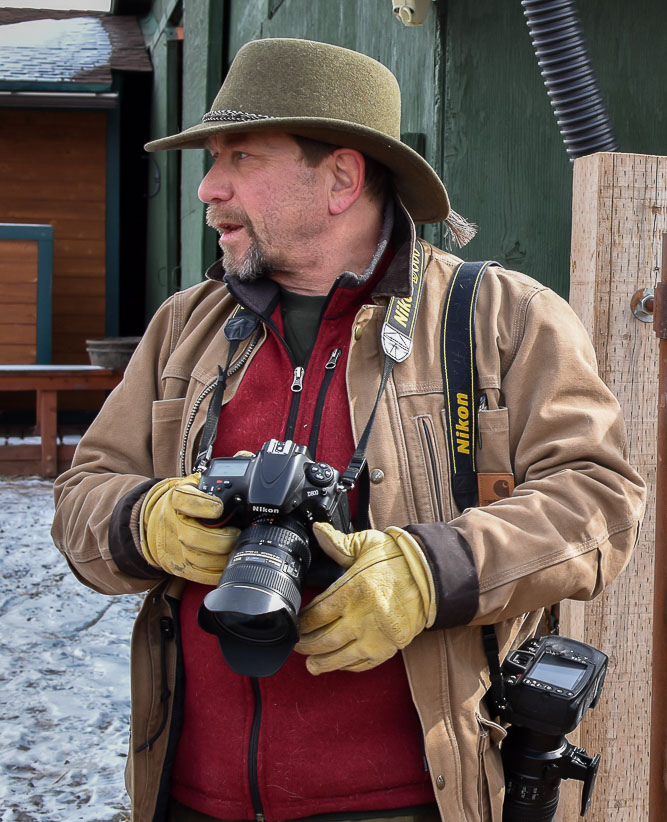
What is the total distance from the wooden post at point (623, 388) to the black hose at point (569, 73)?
1.05 feet

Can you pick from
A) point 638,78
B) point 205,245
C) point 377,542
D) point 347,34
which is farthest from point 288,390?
point 205,245

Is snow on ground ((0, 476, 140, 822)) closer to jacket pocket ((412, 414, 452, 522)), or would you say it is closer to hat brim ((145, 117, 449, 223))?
jacket pocket ((412, 414, 452, 522))

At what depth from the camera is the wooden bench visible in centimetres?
807

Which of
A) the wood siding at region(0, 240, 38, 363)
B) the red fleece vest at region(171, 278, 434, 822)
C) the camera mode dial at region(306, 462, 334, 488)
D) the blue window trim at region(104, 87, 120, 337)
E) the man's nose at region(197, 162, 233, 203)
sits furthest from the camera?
the blue window trim at region(104, 87, 120, 337)

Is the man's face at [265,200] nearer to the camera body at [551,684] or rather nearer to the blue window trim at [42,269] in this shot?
the camera body at [551,684]

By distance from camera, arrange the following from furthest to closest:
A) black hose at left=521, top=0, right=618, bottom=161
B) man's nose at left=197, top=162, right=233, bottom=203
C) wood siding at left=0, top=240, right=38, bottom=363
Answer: wood siding at left=0, top=240, right=38, bottom=363 → black hose at left=521, top=0, right=618, bottom=161 → man's nose at left=197, top=162, right=233, bottom=203

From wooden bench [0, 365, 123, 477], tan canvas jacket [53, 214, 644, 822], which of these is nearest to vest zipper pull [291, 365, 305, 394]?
tan canvas jacket [53, 214, 644, 822]

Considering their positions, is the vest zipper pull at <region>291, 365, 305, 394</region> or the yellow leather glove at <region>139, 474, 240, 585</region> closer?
the yellow leather glove at <region>139, 474, 240, 585</region>

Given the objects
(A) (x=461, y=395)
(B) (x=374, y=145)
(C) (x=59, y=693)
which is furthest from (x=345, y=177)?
(C) (x=59, y=693)

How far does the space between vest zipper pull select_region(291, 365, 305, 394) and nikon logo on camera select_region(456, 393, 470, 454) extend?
305 millimetres

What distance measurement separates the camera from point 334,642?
1.65 metres

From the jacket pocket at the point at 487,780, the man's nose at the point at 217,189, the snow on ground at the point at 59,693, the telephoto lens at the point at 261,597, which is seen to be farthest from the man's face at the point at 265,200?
the snow on ground at the point at 59,693

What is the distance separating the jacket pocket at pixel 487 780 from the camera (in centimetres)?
173

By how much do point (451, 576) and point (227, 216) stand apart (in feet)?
2.82
